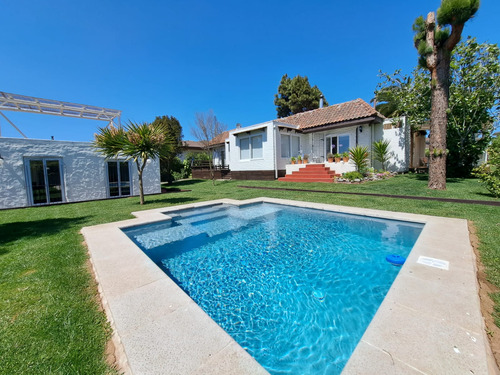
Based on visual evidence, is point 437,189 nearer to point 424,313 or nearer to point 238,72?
point 424,313

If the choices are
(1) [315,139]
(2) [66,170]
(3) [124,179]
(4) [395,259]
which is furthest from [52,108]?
(1) [315,139]

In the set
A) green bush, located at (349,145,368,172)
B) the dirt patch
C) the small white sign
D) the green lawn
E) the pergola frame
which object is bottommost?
the dirt patch

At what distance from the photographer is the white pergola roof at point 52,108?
10545 mm

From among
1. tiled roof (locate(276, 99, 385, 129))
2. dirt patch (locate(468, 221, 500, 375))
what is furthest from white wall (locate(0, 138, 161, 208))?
dirt patch (locate(468, 221, 500, 375))

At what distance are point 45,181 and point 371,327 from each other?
15228 millimetres

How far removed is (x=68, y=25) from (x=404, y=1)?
57.8 feet

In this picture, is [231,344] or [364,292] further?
[364,292]

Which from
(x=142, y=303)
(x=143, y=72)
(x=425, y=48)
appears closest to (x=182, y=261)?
(x=142, y=303)

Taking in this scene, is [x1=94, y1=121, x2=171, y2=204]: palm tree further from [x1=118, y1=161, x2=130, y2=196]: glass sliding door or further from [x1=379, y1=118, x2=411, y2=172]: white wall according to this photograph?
[x1=379, y1=118, x2=411, y2=172]: white wall

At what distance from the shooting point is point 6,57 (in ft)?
34.9

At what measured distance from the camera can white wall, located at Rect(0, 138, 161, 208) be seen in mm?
10016

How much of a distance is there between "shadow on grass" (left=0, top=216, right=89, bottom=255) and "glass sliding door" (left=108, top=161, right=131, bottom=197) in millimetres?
6310

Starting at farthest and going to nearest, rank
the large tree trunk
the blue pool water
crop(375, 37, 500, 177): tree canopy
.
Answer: crop(375, 37, 500, 177): tree canopy, the large tree trunk, the blue pool water

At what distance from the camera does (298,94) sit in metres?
30.3
